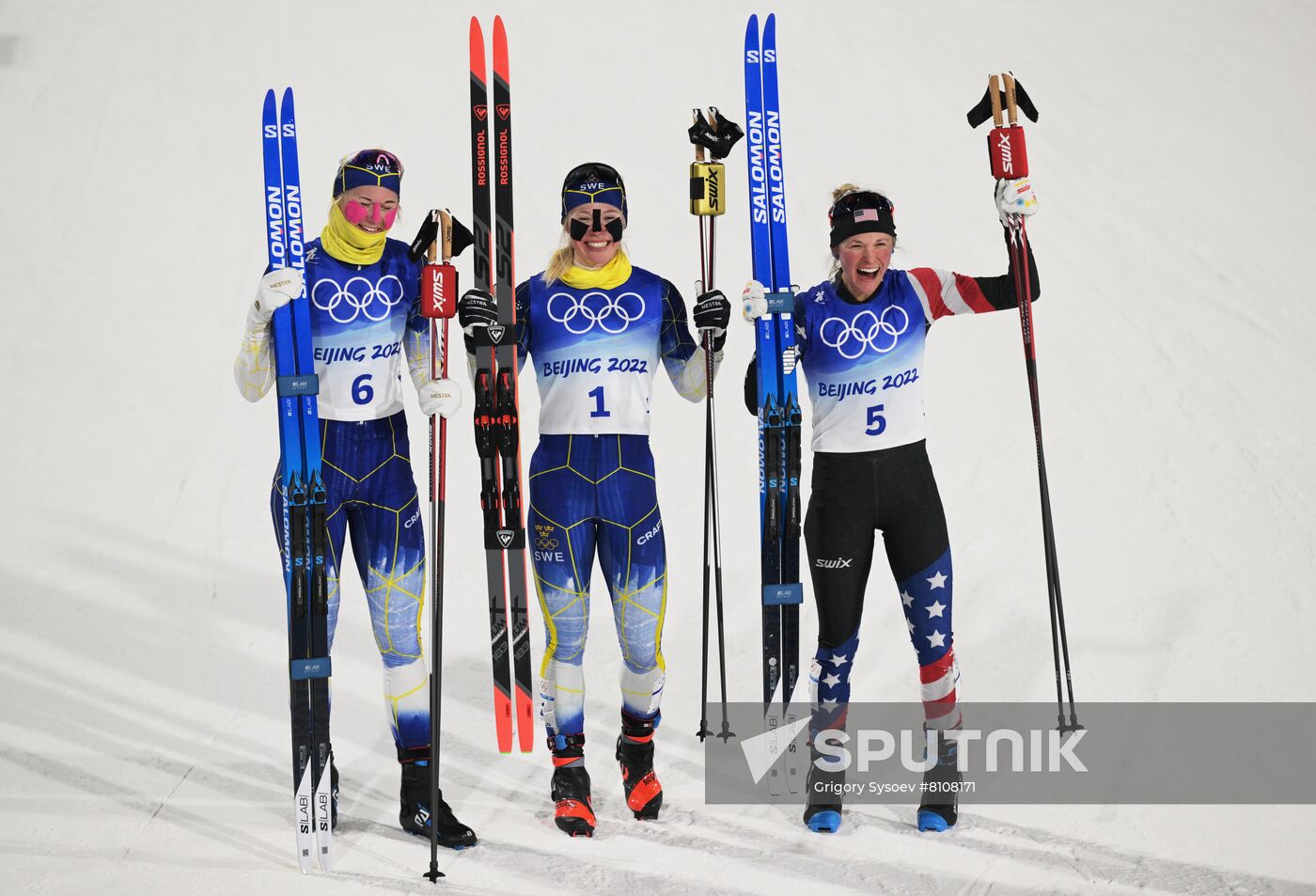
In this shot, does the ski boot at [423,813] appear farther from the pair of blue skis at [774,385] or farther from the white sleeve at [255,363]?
the white sleeve at [255,363]

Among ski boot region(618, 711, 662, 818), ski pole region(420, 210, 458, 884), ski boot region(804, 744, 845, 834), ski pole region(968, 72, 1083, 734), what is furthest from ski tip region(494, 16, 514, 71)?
ski boot region(804, 744, 845, 834)

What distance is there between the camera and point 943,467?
9219 mm

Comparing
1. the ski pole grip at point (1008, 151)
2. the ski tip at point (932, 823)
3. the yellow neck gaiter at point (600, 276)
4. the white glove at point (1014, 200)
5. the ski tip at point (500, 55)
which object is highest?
the ski tip at point (500, 55)

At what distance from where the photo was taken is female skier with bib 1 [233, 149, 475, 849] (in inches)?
185

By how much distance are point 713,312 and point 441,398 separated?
0.99m

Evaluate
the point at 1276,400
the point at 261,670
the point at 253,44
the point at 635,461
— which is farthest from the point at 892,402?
the point at 253,44

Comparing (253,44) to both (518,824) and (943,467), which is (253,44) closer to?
(943,467)

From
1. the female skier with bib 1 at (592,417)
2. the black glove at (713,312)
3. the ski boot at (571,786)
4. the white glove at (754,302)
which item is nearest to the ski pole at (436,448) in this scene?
the female skier with bib 1 at (592,417)

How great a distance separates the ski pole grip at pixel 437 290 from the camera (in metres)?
4.62

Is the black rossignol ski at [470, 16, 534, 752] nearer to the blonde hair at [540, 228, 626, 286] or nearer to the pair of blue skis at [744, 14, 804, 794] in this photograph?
the blonde hair at [540, 228, 626, 286]

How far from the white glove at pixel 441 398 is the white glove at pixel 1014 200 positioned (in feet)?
6.52

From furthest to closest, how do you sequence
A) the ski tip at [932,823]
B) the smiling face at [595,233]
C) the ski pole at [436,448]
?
the ski tip at [932,823] < the smiling face at [595,233] < the ski pole at [436,448]

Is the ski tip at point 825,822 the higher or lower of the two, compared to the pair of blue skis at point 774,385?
lower

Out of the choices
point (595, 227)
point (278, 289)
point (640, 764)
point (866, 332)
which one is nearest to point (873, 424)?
point (866, 332)
